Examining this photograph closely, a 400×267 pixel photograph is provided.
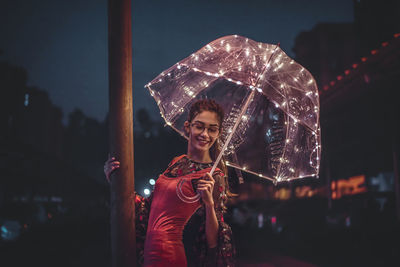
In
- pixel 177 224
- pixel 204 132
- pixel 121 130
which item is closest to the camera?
pixel 121 130

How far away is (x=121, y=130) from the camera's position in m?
2.54

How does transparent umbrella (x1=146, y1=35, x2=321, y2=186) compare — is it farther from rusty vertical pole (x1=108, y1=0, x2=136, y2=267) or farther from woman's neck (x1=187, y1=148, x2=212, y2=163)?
rusty vertical pole (x1=108, y1=0, x2=136, y2=267)

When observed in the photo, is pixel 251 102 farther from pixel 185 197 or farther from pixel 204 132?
pixel 185 197

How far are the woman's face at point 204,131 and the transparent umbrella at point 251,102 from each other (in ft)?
0.73

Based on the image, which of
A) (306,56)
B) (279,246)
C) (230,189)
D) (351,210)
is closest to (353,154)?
(351,210)

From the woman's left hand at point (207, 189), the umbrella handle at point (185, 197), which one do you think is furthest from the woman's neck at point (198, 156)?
the woman's left hand at point (207, 189)

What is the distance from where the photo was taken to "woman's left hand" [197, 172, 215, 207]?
8.49ft

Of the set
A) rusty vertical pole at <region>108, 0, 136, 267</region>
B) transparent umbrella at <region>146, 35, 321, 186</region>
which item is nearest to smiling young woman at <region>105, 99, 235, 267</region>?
rusty vertical pole at <region>108, 0, 136, 267</region>

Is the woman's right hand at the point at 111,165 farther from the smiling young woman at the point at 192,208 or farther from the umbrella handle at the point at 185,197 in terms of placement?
the umbrella handle at the point at 185,197

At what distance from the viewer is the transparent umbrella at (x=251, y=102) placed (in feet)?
10.5

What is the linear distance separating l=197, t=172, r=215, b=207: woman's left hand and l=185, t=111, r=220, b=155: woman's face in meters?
0.46

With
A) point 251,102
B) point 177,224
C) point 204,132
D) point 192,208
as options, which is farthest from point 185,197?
point 251,102

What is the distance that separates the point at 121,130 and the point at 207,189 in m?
0.74

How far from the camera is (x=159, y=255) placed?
2.68m
